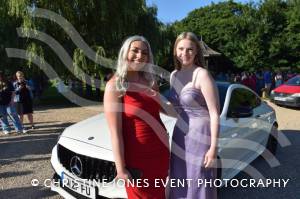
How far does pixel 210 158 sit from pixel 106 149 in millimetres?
1330

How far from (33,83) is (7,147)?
12277 mm

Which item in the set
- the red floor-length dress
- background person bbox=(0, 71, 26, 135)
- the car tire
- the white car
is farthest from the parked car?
the red floor-length dress

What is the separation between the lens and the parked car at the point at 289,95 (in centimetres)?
1424

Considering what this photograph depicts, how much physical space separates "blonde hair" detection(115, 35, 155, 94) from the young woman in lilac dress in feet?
1.20

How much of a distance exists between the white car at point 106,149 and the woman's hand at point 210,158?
996mm

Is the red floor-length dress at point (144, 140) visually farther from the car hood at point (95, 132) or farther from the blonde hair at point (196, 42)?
the car hood at point (95, 132)

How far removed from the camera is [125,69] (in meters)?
2.39

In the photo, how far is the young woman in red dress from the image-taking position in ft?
7.68

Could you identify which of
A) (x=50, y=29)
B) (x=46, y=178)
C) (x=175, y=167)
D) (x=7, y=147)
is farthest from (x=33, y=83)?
(x=175, y=167)

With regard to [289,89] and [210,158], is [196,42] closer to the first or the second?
[210,158]

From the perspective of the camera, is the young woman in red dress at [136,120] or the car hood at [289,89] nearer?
the young woman in red dress at [136,120]

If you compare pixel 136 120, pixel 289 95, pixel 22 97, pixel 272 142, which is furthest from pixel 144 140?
pixel 289 95

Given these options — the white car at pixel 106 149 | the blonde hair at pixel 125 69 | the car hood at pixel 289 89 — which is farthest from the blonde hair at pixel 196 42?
the car hood at pixel 289 89

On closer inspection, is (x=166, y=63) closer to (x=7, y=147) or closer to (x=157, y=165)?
(x=7, y=147)
